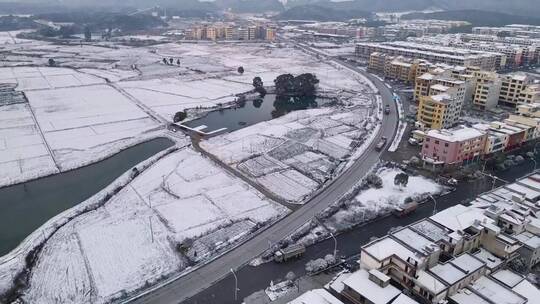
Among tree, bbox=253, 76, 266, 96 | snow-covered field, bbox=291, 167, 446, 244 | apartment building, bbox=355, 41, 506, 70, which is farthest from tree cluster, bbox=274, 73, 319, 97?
apartment building, bbox=355, 41, 506, 70

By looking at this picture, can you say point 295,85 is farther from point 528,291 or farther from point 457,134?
point 528,291

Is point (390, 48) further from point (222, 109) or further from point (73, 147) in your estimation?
point (73, 147)

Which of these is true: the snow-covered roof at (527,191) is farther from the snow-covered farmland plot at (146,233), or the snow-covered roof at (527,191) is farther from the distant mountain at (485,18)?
the distant mountain at (485,18)

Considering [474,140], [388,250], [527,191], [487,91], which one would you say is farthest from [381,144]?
[487,91]

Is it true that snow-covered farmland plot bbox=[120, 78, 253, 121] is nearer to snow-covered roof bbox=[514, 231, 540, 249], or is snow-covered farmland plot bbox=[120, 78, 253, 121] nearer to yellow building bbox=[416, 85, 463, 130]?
yellow building bbox=[416, 85, 463, 130]

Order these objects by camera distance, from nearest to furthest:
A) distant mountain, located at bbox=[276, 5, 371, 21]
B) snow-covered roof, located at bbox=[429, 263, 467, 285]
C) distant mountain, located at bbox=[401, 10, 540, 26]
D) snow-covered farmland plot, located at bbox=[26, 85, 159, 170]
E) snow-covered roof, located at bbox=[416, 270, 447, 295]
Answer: snow-covered roof, located at bbox=[416, 270, 447, 295] → snow-covered roof, located at bbox=[429, 263, 467, 285] → snow-covered farmland plot, located at bbox=[26, 85, 159, 170] → distant mountain, located at bbox=[401, 10, 540, 26] → distant mountain, located at bbox=[276, 5, 371, 21]

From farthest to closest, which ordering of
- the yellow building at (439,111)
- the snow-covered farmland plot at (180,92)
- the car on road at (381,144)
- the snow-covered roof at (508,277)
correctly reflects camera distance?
1. the snow-covered farmland plot at (180,92)
2. the yellow building at (439,111)
3. the car on road at (381,144)
4. the snow-covered roof at (508,277)

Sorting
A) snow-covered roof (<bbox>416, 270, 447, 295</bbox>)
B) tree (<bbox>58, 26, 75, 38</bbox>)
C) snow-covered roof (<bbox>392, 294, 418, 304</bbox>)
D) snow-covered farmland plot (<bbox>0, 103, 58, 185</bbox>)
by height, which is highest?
tree (<bbox>58, 26, 75, 38</bbox>)

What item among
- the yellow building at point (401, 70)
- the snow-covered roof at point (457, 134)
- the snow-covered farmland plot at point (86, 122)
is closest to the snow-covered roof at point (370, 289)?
the snow-covered roof at point (457, 134)
